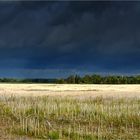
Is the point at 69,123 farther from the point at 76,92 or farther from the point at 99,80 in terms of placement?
the point at 99,80

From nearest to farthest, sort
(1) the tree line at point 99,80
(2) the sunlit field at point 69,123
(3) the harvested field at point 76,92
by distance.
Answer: (2) the sunlit field at point 69,123 → (3) the harvested field at point 76,92 → (1) the tree line at point 99,80

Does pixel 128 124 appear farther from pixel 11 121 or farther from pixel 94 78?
pixel 94 78

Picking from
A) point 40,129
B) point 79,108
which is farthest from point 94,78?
point 40,129

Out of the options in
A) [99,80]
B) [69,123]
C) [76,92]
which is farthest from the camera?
[99,80]

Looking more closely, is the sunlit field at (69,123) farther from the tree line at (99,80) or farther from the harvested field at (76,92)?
the tree line at (99,80)

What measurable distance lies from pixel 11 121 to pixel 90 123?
339 centimetres

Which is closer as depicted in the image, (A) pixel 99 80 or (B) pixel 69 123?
(B) pixel 69 123

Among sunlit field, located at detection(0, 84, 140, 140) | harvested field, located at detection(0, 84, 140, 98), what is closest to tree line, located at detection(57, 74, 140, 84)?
harvested field, located at detection(0, 84, 140, 98)

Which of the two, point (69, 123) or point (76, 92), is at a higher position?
point (76, 92)

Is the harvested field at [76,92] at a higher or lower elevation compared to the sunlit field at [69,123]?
higher

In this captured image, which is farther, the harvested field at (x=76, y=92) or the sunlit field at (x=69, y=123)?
the harvested field at (x=76, y=92)

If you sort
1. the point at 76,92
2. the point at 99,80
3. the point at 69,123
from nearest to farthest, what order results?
the point at 69,123
the point at 76,92
the point at 99,80

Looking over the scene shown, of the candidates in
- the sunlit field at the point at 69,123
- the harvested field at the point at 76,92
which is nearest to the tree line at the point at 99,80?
the harvested field at the point at 76,92

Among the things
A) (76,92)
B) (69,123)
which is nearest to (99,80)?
(76,92)
